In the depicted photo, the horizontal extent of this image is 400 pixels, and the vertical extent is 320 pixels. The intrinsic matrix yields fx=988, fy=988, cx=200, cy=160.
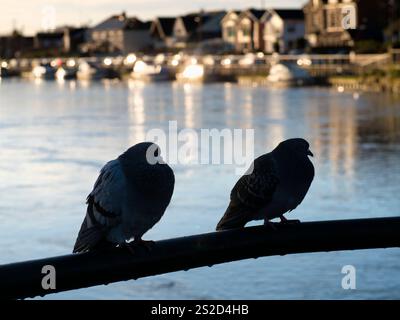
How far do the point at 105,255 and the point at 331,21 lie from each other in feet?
331

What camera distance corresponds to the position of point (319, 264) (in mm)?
15086

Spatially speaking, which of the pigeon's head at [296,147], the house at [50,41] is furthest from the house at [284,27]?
the pigeon's head at [296,147]

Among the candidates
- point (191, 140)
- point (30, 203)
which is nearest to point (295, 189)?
point (30, 203)

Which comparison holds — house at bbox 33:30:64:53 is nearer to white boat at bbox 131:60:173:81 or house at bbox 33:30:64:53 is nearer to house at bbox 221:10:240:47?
house at bbox 221:10:240:47

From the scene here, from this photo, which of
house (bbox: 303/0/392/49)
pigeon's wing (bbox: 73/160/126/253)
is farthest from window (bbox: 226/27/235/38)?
pigeon's wing (bbox: 73/160/126/253)

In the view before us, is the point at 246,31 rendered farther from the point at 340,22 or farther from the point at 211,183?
the point at 211,183

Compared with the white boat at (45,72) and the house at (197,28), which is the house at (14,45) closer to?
the white boat at (45,72)

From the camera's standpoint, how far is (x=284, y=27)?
119 m

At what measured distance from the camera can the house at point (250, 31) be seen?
12388 cm

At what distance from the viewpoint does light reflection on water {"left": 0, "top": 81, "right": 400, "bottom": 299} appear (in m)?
14.0

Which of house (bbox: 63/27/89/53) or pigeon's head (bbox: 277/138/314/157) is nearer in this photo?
pigeon's head (bbox: 277/138/314/157)

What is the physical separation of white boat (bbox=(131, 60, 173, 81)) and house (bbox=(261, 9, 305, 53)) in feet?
44.5

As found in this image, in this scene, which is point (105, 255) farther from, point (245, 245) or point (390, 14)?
point (390, 14)

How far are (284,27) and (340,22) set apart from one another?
738 inches
